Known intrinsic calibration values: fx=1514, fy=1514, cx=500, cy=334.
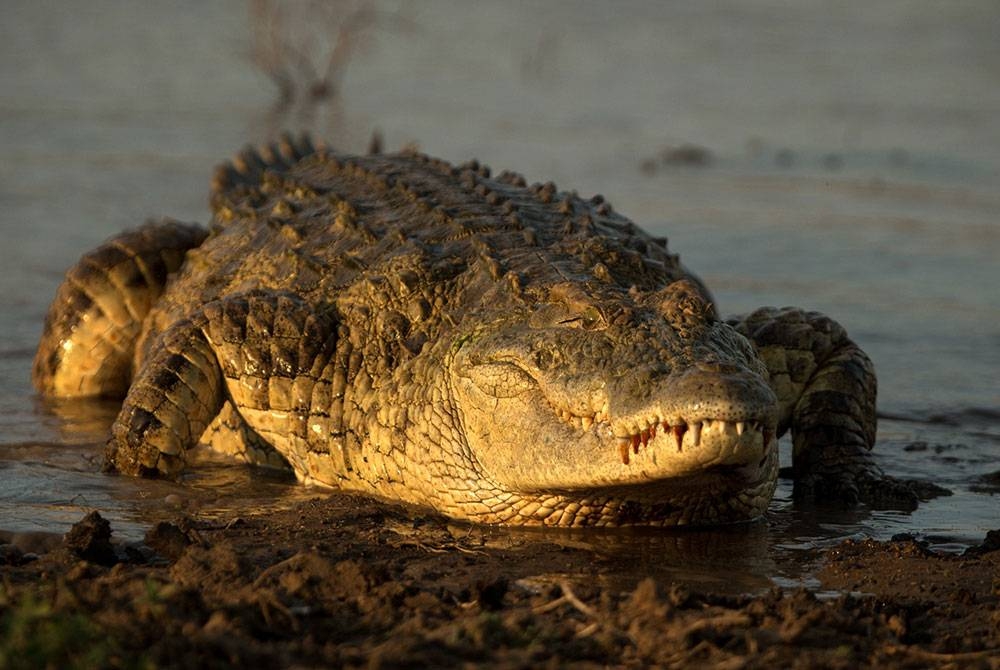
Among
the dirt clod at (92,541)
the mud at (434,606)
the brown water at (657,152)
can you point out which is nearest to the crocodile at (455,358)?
the brown water at (657,152)

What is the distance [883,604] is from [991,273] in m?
7.57

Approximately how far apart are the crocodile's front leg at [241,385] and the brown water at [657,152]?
18cm

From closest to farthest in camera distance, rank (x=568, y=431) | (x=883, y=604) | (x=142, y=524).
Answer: (x=883, y=604), (x=568, y=431), (x=142, y=524)

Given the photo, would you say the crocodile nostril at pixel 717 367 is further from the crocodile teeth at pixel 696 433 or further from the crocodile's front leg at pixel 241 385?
the crocodile's front leg at pixel 241 385

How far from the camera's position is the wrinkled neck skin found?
4.93m

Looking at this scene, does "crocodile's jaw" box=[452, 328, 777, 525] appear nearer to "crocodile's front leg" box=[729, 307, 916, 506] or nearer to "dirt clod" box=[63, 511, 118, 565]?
"crocodile's front leg" box=[729, 307, 916, 506]

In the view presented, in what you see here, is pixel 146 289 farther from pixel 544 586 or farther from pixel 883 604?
pixel 883 604

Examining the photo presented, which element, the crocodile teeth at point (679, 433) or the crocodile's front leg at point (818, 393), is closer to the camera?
the crocodile teeth at point (679, 433)

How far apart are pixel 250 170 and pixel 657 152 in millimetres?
7906

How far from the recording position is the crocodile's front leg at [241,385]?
649 cm

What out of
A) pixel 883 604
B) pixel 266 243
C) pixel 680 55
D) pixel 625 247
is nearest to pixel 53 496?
pixel 266 243

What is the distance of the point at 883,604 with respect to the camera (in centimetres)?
473

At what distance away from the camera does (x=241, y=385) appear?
21.7 ft

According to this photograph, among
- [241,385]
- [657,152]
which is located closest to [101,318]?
[241,385]
